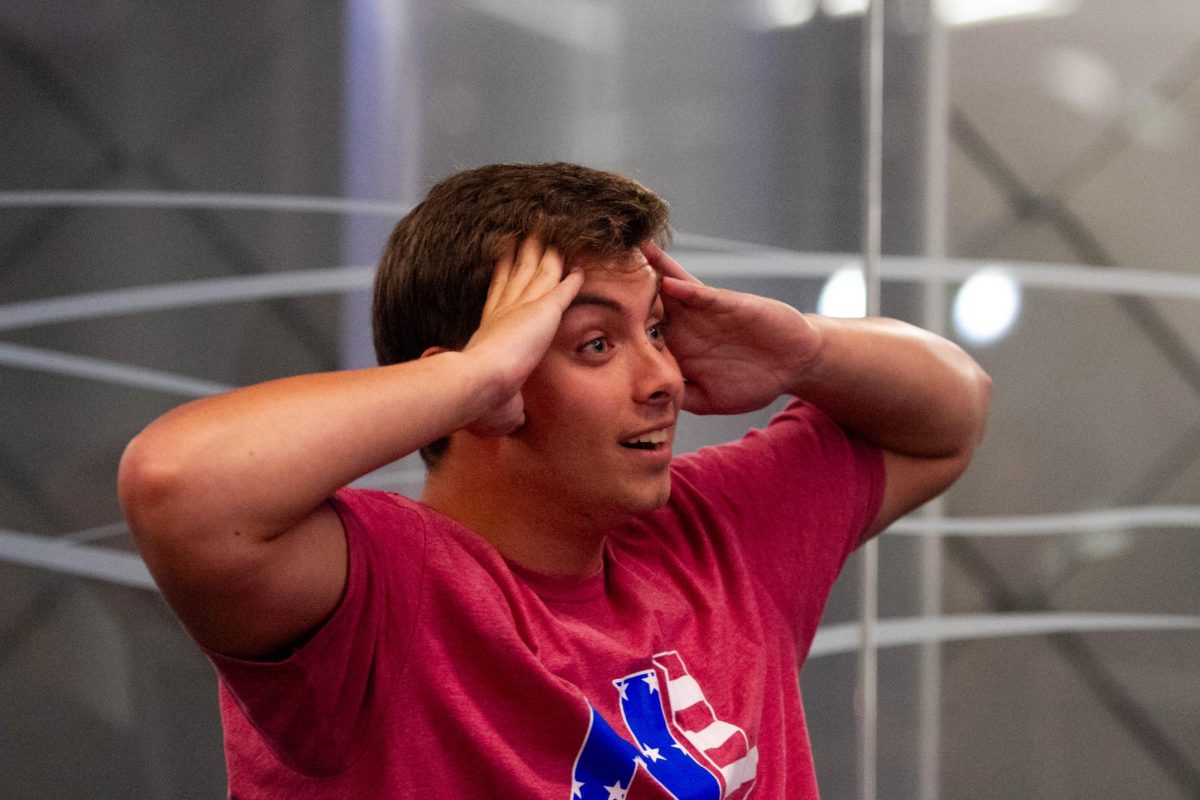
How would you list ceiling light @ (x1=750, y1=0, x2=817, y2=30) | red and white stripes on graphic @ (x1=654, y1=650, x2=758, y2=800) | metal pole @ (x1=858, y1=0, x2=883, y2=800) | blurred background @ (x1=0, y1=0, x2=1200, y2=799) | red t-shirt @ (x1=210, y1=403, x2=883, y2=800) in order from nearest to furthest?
1. red t-shirt @ (x1=210, y1=403, x2=883, y2=800)
2. red and white stripes on graphic @ (x1=654, y1=650, x2=758, y2=800)
3. blurred background @ (x1=0, y1=0, x2=1200, y2=799)
4. ceiling light @ (x1=750, y1=0, x2=817, y2=30)
5. metal pole @ (x1=858, y1=0, x2=883, y2=800)

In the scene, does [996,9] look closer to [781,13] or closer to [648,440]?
[781,13]

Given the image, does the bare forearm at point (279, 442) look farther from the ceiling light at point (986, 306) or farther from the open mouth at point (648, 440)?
the ceiling light at point (986, 306)

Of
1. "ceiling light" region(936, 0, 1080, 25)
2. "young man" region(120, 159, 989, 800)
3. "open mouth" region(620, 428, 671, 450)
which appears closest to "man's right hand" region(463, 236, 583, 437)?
"young man" region(120, 159, 989, 800)

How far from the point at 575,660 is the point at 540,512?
0.13 metres

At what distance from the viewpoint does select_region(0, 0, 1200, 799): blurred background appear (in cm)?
137

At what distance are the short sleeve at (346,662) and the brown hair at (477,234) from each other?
20 cm

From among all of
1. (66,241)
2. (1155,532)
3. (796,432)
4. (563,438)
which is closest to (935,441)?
(796,432)

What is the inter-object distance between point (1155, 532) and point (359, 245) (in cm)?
129

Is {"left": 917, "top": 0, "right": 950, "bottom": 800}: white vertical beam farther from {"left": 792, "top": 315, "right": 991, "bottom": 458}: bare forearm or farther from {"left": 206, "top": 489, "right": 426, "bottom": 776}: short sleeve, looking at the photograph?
{"left": 206, "top": 489, "right": 426, "bottom": 776}: short sleeve

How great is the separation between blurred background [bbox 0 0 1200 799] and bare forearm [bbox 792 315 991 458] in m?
0.45

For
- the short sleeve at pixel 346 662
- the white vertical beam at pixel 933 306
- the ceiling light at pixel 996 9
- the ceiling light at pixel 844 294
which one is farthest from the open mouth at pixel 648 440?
the ceiling light at pixel 996 9

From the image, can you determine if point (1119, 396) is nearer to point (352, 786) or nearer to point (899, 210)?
point (899, 210)

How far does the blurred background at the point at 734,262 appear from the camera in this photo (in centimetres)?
137

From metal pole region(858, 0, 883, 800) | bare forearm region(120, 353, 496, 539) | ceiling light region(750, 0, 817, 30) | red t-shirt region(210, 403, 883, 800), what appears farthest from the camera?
metal pole region(858, 0, 883, 800)
